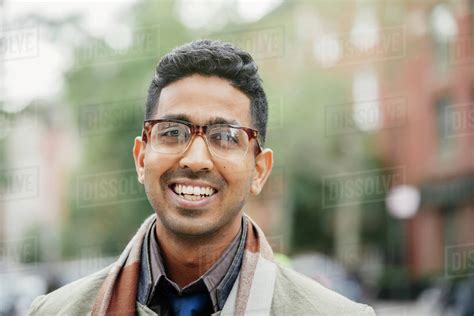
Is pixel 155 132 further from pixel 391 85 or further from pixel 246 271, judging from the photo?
pixel 391 85

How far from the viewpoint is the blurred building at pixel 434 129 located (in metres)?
16.6

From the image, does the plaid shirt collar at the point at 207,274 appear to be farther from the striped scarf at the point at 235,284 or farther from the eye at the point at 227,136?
the eye at the point at 227,136

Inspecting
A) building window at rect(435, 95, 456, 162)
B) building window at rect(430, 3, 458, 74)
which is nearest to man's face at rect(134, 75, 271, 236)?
building window at rect(430, 3, 458, 74)

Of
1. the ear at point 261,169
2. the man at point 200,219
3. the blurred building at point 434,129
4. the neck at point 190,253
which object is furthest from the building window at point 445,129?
the neck at point 190,253

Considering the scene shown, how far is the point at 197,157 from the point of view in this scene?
2.21 meters

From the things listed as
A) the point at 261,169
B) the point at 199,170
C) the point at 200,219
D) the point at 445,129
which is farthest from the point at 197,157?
the point at 445,129

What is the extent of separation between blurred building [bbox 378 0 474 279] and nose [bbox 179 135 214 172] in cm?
1317

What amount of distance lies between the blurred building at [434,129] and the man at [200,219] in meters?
13.0

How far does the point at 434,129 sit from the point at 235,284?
17.6 metres

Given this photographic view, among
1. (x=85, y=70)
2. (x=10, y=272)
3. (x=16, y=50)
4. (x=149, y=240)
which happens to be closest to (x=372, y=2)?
(x=85, y=70)

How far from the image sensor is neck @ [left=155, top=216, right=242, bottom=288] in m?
2.26

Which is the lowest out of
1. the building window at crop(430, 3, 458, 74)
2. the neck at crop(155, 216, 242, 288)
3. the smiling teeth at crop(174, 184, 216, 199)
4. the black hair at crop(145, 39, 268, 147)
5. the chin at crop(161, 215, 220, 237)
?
the neck at crop(155, 216, 242, 288)

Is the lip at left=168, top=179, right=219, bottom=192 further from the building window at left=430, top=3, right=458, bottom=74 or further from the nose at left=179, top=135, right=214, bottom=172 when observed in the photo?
the building window at left=430, top=3, right=458, bottom=74

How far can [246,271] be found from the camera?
2.28 m
